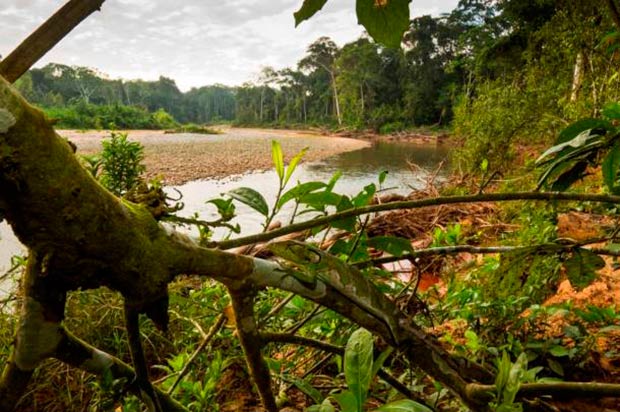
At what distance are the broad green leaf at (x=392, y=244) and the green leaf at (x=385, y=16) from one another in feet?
0.88

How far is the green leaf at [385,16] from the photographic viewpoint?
47 cm

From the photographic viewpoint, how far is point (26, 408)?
4.46ft

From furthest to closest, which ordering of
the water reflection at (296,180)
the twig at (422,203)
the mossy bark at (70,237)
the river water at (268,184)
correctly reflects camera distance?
the water reflection at (296,180)
the river water at (268,184)
the twig at (422,203)
the mossy bark at (70,237)

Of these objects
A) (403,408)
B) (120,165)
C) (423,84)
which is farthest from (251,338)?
(423,84)

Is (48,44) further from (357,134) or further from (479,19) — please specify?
(357,134)

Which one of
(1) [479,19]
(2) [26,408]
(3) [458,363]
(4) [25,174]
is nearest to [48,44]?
(4) [25,174]

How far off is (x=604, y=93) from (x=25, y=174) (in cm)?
532

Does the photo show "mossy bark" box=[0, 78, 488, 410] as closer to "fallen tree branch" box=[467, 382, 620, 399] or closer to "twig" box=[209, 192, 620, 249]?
"twig" box=[209, 192, 620, 249]

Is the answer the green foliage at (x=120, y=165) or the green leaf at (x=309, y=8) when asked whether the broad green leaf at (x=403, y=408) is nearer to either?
the green leaf at (x=309, y=8)

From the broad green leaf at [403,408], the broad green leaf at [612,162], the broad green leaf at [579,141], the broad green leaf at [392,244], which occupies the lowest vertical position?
the broad green leaf at [403,408]

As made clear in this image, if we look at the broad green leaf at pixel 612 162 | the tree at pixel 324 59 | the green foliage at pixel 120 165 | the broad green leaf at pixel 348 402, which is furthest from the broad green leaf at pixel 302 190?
the tree at pixel 324 59

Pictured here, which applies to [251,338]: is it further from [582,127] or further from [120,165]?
[120,165]

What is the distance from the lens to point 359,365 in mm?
373

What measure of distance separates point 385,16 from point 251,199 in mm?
280
